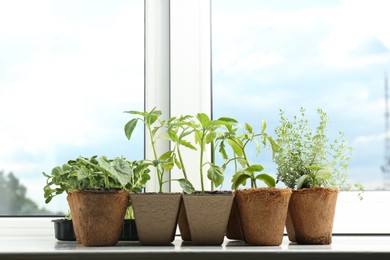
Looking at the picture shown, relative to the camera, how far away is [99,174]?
1595 mm

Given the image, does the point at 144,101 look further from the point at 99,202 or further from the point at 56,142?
the point at 99,202

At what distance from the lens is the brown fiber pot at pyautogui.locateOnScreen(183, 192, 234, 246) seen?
1549 millimetres

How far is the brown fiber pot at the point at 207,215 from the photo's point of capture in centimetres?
155

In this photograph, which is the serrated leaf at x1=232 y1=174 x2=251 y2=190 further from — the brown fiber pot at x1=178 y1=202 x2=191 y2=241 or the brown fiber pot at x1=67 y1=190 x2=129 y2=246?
the brown fiber pot at x1=67 y1=190 x2=129 y2=246

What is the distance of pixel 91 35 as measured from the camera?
2.04 meters

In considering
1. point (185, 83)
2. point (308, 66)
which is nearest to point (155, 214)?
point (185, 83)

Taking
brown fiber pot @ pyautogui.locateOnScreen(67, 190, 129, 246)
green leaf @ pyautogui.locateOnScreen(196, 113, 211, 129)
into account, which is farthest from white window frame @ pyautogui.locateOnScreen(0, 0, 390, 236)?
brown fiber pot @ pyautogui.locateOnScreen(67, 190, 129, 246)

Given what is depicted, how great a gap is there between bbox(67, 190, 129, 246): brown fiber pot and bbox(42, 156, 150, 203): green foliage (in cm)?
4

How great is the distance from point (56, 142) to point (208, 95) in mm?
485

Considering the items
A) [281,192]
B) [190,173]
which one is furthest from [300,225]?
[190,173]

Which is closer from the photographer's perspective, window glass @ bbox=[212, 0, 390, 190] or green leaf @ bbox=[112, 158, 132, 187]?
green leaf @ bbox=[112, 158, 132, 187]

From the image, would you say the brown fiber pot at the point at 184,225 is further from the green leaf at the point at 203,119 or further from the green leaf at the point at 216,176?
the green leaf at the point at 203,119

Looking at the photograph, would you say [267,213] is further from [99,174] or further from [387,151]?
[387,151]

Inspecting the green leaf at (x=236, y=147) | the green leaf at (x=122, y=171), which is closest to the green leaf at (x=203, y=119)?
the green leaf at (x=236, y=147)
